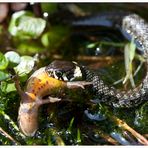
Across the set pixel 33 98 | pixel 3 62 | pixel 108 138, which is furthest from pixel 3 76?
pixel 108 138

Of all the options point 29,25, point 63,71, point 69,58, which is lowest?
Result: point 69,58

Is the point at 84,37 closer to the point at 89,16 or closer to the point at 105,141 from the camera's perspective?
the point at 89,16

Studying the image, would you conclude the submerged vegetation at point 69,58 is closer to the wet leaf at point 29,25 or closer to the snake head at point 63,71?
the wet leaf at point 29,25

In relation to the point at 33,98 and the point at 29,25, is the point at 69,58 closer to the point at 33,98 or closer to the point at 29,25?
the point at 29,25

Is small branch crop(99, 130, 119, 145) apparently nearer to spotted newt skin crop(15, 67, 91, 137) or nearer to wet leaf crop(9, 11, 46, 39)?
spotted newt skin crop(15, 67, 91, 137)

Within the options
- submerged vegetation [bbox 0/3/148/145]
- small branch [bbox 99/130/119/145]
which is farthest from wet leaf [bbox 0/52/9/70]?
small branch [bbox 99/130/119/145]

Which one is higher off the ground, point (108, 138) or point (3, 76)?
point (3, 76)

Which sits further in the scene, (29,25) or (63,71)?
(29,25)
